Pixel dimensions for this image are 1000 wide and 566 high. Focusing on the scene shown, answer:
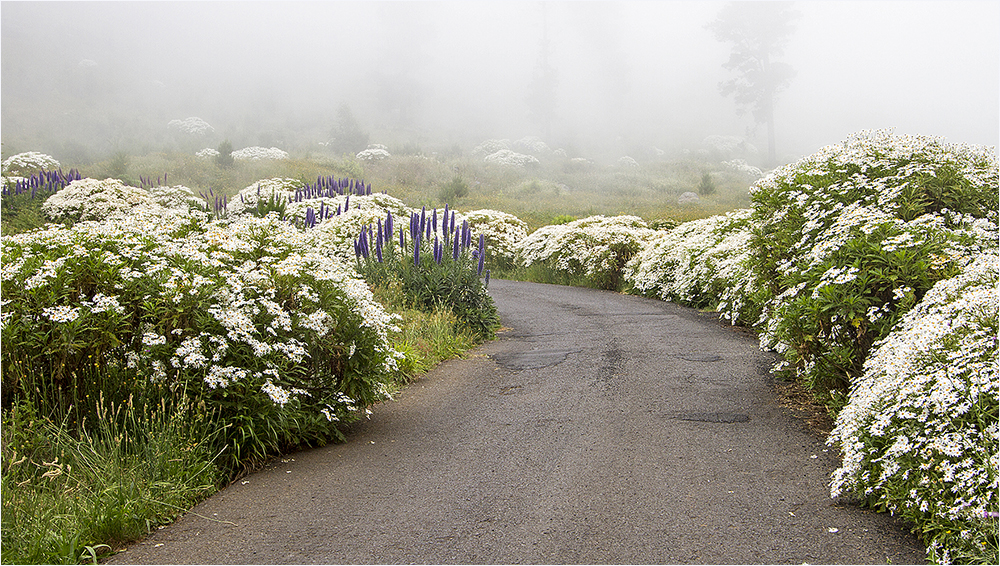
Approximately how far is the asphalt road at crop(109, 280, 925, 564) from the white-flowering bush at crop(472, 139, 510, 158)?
53392mm

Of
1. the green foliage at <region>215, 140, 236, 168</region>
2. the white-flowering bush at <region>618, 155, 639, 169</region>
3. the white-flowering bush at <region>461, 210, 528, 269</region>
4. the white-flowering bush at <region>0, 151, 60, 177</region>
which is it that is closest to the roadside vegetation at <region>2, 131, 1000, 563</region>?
the white-flowering bush at <region>461, 210, 528, 269</region>

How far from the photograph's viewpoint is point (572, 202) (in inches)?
1431

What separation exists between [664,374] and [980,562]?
13.4ft

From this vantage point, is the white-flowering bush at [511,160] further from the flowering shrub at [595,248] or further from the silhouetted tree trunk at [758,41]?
the flowering shrub at [595,248]

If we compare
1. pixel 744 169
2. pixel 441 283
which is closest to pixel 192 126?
pixel 744 169

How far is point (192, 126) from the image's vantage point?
55.0 meters

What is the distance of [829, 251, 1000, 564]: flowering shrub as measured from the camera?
9.37 feet

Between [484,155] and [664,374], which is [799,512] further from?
[484,155]

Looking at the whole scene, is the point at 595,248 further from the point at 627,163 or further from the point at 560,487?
the point at 627,163

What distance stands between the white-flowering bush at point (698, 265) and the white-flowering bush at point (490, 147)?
45.1 meters

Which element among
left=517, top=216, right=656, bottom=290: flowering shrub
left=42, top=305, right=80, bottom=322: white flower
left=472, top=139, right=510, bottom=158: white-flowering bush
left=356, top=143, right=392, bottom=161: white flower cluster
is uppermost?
left=472, top=139, right=510, bottom=158: white-flowering bush

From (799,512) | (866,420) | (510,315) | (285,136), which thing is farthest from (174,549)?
(285,136)

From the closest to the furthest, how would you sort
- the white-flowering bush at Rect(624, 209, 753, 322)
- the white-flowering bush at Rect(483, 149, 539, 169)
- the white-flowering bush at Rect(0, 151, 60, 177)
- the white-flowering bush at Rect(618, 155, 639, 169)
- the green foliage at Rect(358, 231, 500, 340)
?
the green foliage at Rect(358, 231, 500, 340), the white-flowering bush at Rect(624, 209, 753, 322), the white-flowering bush at Rect(0, 151, 60, 177), the white-flowering bush at Rect(483, 149, 539, 169), the white-flowering bush at Rect(618, 155, 639, 169)

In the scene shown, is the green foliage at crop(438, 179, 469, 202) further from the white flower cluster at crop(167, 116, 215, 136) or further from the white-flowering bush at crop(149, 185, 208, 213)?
the white flower cluster at crop(167, 116, 215, 136)
